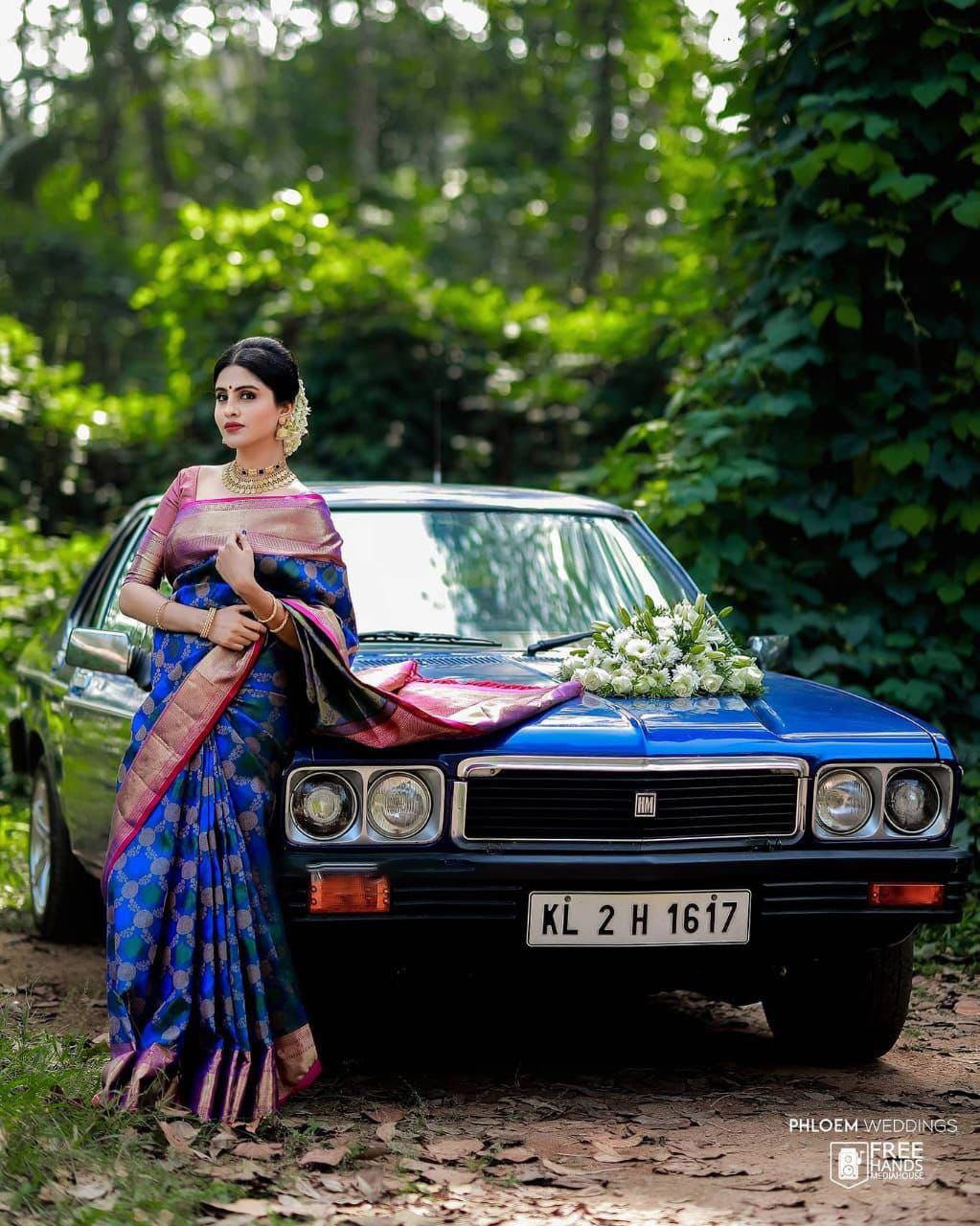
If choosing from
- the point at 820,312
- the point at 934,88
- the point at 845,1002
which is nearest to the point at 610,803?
the point at 845,1002

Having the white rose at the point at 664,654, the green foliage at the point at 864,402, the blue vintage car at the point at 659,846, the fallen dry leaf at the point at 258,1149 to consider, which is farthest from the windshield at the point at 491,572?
the green foliage at the point at 864,402

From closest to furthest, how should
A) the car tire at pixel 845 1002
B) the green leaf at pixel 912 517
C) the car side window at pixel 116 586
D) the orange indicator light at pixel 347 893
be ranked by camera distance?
the orange indicator light at pixel 347 893 < the car tire at pixel 845 1002 < the car side window at pixel 116 586 < the green leaf at pixel 912 517

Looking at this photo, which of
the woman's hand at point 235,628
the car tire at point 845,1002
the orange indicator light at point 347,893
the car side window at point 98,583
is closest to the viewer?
the orange indicator light at point 347,893

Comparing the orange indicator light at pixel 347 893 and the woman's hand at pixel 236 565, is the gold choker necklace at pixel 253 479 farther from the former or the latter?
the orange indicator light at pixel 347 893

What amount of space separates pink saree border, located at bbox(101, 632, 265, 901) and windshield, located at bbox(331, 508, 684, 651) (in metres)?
0.84

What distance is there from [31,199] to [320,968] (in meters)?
25.6

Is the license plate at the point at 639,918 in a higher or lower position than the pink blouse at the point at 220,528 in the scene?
lower

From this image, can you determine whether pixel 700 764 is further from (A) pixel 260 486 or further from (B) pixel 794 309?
(B) pixel 794 309

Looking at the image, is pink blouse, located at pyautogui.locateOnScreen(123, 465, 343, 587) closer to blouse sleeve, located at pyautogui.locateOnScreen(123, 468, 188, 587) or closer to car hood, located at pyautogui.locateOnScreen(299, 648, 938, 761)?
blouse sleeve, located at pyautogui.locateOnScreen(123, 468, 188, 587)

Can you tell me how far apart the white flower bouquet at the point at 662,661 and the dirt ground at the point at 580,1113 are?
2.53 ft

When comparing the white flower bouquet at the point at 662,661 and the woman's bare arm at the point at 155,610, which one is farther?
the white flower bouquet at the point at 662,661

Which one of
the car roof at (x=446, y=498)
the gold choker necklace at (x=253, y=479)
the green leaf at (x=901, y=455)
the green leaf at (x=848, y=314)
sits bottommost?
the gold choker necklace at (x=253, y=479)

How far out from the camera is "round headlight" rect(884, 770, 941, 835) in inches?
158

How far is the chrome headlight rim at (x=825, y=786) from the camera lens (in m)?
3.94
